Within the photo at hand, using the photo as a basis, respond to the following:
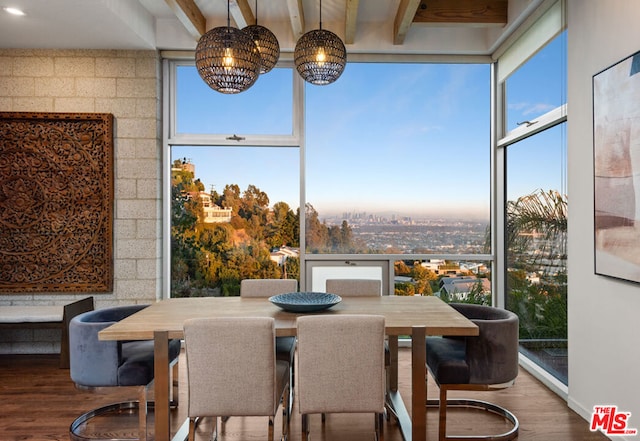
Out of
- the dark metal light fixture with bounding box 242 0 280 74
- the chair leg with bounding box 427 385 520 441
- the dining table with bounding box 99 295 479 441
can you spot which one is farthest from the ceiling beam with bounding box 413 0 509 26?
the chair leg with bounding box 427 385 520 441

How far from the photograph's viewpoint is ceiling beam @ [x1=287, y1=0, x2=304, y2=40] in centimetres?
332

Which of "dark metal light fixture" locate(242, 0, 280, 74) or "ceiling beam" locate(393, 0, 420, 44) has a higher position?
"ceiling beam" locate(393, 0, 420, 44)

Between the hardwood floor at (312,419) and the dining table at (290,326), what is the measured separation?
0.86 feet

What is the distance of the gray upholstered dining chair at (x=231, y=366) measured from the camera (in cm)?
196

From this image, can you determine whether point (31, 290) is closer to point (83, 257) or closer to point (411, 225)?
point (83, 257)

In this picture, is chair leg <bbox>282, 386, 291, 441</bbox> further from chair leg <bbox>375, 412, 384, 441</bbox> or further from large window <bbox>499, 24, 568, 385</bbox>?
large window <bbox>499, 24, 568, 385</bbox>

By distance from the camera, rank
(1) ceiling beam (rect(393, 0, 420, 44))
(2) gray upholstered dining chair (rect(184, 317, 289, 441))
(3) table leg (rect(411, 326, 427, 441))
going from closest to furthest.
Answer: (2) gray upholstered dining chair (rect(184, 317, 289, 441)) → (3) table leg (rect(411, 326, 427, 441)) → (1) ceiling beam (rect(393, 0, 420, 44))

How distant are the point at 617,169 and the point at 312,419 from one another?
222 cm

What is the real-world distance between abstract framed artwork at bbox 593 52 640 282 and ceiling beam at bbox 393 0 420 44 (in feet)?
4.63

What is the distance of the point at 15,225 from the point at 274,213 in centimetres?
232

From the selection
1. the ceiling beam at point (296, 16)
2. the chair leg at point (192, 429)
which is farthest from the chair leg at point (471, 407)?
the ceiling beam at point (296, 16)

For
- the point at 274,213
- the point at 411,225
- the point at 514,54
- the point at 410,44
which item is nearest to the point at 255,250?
the point at 274,213

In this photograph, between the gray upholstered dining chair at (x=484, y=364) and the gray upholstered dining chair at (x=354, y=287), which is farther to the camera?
the gray upholstered dining chair at (x=354, y=287)

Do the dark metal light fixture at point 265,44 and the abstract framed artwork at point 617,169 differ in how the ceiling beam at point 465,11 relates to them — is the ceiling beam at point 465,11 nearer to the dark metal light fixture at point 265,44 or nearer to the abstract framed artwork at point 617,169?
the abstract framed artwork at point 617,169
